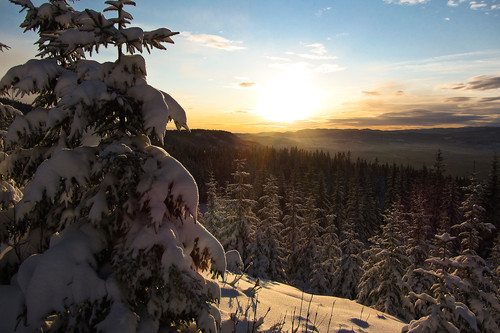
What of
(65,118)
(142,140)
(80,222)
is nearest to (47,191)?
(80,222)

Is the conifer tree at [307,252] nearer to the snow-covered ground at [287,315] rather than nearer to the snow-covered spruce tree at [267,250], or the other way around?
the snow-covered spruce tree at [267,250]

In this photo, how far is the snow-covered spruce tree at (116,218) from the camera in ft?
9.72

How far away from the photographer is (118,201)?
339 centimetres

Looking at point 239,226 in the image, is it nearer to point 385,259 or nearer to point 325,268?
point 325,268

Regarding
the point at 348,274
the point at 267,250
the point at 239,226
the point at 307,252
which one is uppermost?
the point at 239,226

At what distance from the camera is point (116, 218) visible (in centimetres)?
346

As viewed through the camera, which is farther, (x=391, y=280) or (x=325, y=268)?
(x=325, y=268)

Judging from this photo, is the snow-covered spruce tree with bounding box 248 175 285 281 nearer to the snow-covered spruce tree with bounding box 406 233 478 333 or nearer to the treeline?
the treeline

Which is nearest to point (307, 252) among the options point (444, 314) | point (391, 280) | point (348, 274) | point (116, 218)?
point (348, 274)

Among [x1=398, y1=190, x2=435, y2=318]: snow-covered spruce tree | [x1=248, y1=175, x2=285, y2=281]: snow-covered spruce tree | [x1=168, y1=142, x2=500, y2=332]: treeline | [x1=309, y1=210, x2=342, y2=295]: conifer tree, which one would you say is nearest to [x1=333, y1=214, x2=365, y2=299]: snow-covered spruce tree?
[x1=168, y1=142, x2=500, y2=332]: treeline

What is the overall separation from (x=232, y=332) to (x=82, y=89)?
13.6 ft

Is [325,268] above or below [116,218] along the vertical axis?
below

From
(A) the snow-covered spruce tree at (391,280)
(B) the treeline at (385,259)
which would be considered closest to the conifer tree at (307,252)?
(B) the treeline at (385,259)

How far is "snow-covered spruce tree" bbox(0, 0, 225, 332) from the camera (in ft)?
9.72
